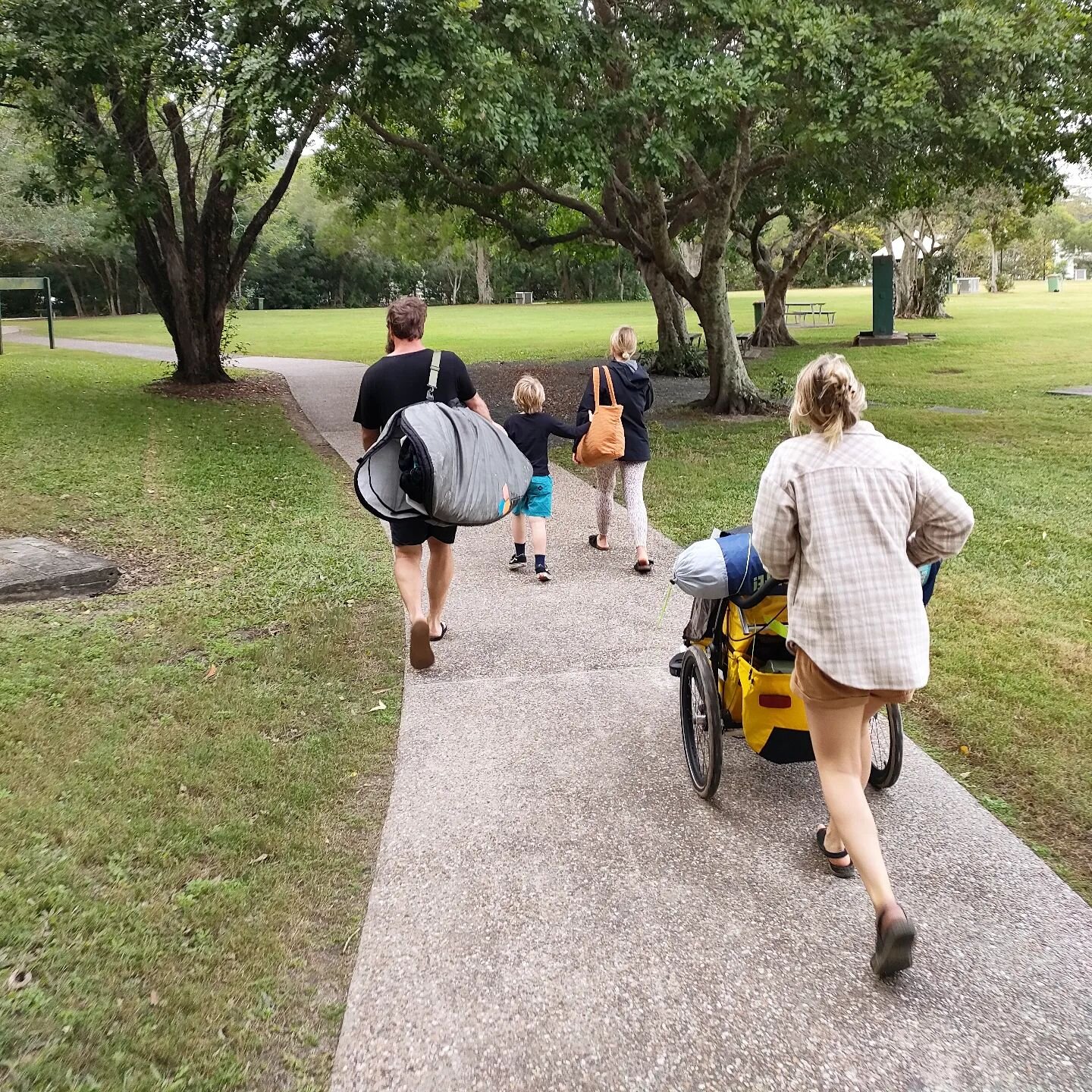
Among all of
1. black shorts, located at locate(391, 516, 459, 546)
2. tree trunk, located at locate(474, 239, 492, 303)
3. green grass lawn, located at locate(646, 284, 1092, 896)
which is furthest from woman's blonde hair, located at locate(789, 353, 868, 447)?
tree trunk, located at locate(474, 239, 492, 303)

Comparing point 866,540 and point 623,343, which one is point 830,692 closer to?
point 866,540

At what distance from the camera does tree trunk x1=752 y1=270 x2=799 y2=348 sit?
2850 centimetres

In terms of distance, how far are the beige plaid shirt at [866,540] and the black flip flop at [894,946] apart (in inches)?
26.3

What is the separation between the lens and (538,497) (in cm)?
668

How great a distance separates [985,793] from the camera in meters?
4.04

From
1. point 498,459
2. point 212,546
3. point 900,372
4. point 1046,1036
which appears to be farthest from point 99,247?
point 1046,1036

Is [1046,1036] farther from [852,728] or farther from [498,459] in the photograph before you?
[498,459]

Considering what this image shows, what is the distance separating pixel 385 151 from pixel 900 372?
38.4ft

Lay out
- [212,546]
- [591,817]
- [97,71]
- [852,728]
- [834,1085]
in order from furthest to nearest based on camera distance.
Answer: [97,71]
[212,546]
[591,817]
[852,728]
[834,1085]

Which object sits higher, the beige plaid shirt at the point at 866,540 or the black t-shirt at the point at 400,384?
the black t-shirt at the point at 400,384

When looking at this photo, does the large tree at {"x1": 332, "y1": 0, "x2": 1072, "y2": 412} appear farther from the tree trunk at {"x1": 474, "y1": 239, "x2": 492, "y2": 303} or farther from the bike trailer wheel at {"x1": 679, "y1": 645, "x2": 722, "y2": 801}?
the tree trunk at {"x1": 474, "y1": 239, "x2": 492, "y2": 303}

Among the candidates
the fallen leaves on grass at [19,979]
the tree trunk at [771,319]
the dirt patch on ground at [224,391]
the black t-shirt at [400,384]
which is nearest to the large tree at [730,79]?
the black t-shirt at [400,384]

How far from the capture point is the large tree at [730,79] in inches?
377

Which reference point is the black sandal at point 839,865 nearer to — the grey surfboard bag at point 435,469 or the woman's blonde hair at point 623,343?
the grey surfboard bag at point 435,469
